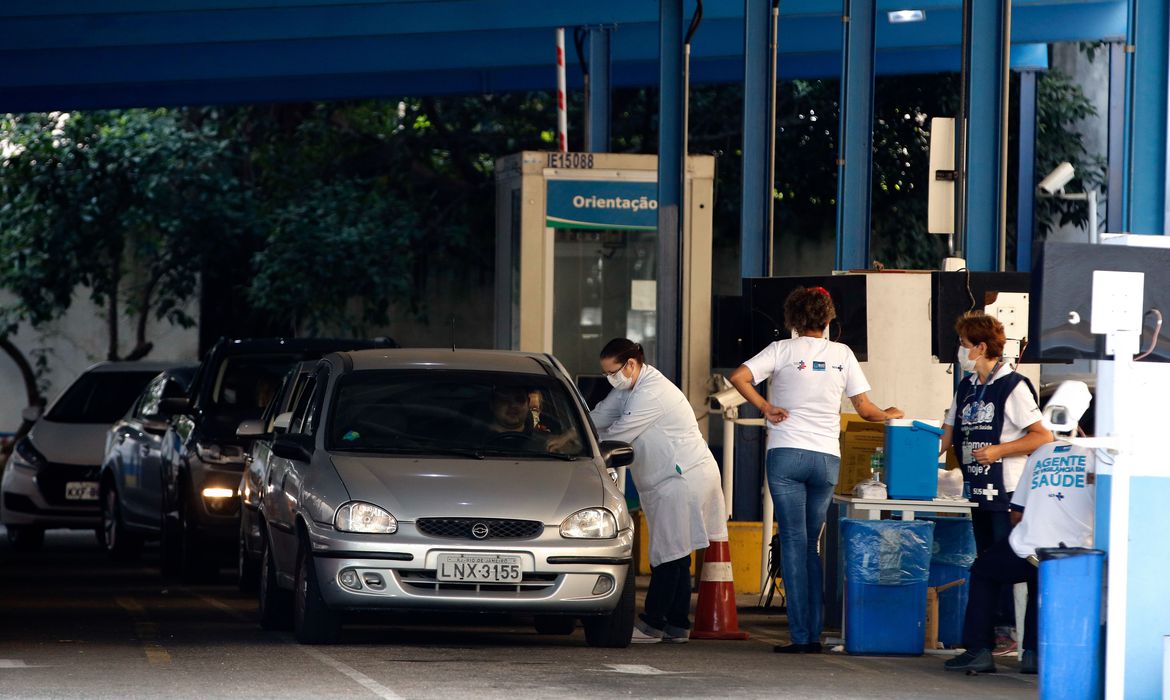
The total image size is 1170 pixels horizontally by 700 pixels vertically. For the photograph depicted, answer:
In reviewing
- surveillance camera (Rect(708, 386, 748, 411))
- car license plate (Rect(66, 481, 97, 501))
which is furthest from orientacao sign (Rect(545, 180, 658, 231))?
car license plate (Rect(66, 481, 97, 501))

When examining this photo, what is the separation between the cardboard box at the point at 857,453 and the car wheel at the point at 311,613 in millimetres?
3311

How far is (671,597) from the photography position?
39.3 ft

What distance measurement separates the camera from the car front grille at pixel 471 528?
34.9ft

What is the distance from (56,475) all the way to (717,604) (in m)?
9.27

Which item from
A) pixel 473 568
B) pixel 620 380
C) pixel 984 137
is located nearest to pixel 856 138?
pixel 984 137

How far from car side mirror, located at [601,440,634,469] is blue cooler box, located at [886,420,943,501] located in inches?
55.9

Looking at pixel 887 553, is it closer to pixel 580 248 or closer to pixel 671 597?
pixel 671 597

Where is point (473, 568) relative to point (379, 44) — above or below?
below

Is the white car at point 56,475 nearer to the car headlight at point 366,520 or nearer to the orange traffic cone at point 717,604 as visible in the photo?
the orange traffic cone at point 717,604

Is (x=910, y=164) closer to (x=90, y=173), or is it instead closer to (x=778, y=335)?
(x=90, y=173)

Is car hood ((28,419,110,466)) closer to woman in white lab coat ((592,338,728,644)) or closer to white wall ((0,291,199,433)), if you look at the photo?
woman in white lab coat ((592,338,728,644))

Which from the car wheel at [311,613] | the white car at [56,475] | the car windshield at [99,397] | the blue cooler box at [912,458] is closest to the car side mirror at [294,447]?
the car wheel at [311,613]

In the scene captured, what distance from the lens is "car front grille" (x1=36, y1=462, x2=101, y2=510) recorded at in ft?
64.0

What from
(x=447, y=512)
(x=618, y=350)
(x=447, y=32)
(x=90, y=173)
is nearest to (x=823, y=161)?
(x=447, y=32)
